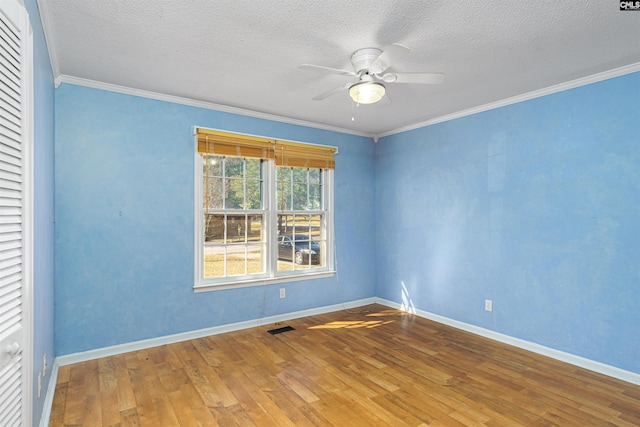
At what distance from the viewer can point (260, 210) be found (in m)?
4.17

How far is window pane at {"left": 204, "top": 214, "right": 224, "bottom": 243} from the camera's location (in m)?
3.80

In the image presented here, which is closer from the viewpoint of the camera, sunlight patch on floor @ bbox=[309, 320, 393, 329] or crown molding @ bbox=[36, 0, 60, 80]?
crown molding @ bbox=[36, 0, 60, 80]

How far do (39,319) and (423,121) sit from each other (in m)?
4.26

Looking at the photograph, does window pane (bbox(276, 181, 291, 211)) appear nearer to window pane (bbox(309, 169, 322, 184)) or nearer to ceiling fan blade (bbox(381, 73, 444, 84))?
window pane (bbox(309, 169, 322, 184))

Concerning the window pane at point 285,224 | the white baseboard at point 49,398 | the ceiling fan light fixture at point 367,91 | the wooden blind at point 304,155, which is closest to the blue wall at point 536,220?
the wooden blind at point 304,155

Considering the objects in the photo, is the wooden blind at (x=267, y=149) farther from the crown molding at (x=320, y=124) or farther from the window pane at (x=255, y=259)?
the window pane at (x=255, y=259)

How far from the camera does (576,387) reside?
2650mm

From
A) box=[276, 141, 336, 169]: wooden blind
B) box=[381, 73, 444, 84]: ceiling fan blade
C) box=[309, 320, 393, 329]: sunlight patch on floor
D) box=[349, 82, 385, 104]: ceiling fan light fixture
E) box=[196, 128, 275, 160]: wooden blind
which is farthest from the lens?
box=[276, 141, 336, 169]: wooden blind

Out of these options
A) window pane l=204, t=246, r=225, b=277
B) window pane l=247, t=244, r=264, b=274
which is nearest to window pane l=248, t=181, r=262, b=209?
window pane l=247, t=244, r=264, b=274

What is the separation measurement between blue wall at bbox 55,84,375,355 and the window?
0.16 metres

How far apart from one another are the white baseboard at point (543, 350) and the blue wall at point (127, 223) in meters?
2.25

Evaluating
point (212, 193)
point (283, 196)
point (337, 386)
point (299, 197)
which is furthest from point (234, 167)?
point (337, 386)

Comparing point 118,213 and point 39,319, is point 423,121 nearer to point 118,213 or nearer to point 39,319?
point 118,213

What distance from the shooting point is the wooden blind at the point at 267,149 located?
3.72m
